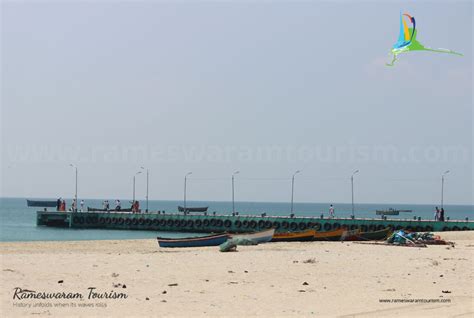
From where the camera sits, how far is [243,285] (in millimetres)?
18703

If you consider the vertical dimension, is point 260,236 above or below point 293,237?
above

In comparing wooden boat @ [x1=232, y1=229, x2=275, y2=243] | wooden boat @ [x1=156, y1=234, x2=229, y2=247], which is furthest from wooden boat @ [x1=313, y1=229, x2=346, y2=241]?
wooden boat @ [x1=156, y1=234, x2=229, y2=247]

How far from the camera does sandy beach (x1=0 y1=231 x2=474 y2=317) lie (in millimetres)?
14969

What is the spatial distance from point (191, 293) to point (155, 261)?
301 inches

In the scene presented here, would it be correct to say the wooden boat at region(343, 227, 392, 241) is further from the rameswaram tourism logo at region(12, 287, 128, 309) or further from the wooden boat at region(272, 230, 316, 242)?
the rameswaram tourism logo at region(12, 287, 128, 309)

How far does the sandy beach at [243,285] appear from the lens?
15.0m

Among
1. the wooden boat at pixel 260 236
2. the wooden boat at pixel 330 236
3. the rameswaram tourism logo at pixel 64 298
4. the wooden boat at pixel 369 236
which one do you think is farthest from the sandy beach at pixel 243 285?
the wooden boat at pixel 330 236

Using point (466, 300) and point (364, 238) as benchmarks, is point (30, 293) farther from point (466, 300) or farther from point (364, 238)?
point (364, 238)

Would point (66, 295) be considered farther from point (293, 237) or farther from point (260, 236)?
point (293, 237)

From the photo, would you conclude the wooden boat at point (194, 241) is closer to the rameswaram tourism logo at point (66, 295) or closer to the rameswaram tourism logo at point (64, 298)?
the rameswaram tourism logo at point (64, 298)

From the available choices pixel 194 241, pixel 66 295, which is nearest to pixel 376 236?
pixel 194 241

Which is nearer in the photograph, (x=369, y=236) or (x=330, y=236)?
(x=369, y=236)

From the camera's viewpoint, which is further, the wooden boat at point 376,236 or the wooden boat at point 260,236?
the wooden boat at point 376,236

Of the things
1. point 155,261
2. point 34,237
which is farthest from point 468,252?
point 34,237
